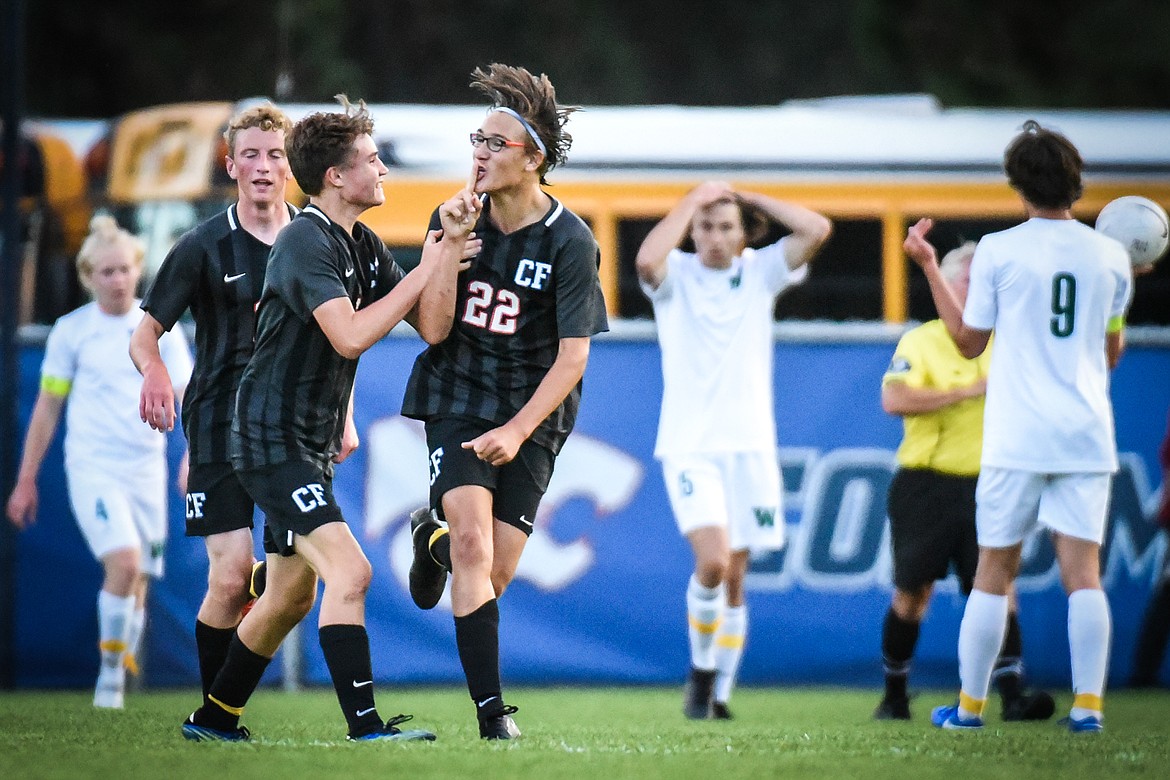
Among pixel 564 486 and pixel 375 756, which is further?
pixel 564 486

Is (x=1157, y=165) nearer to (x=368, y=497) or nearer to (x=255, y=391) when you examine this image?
(x=368, y=497)

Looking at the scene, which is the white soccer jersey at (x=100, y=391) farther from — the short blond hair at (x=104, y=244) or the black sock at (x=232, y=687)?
the black sock at (x=232, y=687)

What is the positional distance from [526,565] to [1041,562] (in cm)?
271

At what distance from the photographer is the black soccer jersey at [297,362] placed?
575 centimetres

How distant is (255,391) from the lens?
5832 mm

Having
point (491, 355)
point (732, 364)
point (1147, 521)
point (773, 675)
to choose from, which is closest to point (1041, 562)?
point (1147, 521)

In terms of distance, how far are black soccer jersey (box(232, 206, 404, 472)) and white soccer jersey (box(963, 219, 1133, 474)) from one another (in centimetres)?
231

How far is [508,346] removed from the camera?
627cm

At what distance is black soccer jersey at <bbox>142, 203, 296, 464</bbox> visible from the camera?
261 inches

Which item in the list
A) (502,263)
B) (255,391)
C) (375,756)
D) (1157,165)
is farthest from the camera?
(1157,165)

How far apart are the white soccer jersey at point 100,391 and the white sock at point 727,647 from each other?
2805 mm

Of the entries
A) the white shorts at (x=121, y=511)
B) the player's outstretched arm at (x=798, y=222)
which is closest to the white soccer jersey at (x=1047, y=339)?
the player's outstretched arm at (x=798, y=222)

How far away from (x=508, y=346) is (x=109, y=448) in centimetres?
333

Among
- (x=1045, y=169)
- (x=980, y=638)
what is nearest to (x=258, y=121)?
(x=1045, y=169)
